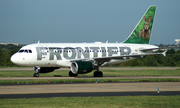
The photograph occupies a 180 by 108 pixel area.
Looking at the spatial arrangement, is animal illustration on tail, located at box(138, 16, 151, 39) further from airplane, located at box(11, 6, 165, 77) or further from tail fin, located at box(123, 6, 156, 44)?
airplane, located at box(11, 6, 165, 77)

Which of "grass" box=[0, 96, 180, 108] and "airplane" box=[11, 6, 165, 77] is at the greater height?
"airplane" box=[11, 6, 165, 77]

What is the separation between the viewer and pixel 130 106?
1661 cm

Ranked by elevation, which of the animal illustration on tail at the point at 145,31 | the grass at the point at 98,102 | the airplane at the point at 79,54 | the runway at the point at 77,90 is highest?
the animal illustration on tail at the point at 145,31

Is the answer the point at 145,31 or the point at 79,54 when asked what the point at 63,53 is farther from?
the point at 145,31

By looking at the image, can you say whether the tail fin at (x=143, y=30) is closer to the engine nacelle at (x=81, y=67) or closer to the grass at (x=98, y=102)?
the engine nacelle at (x=81, y=67)

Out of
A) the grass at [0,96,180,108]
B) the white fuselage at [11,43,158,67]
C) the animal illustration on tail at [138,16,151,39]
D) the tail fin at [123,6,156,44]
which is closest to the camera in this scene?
the grass at [0,96,180,108]

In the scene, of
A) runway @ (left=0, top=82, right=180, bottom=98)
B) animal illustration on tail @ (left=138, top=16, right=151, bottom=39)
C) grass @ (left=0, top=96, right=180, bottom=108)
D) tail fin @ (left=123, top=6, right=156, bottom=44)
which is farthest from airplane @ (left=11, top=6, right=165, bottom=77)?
grass @ (left=0, top=96, right=180, bottom=108)

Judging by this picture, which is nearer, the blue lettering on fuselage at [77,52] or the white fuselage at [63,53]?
the white fuselage at [63,53]

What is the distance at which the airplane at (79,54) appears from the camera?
38.1 metres

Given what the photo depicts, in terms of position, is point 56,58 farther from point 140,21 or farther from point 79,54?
point 140,21

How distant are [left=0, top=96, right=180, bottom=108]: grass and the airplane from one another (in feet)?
59.4

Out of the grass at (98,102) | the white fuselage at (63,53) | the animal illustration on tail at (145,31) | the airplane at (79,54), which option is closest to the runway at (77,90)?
the grass at (98,102)

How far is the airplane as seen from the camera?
38.1m

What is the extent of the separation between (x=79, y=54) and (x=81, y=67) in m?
4.37
